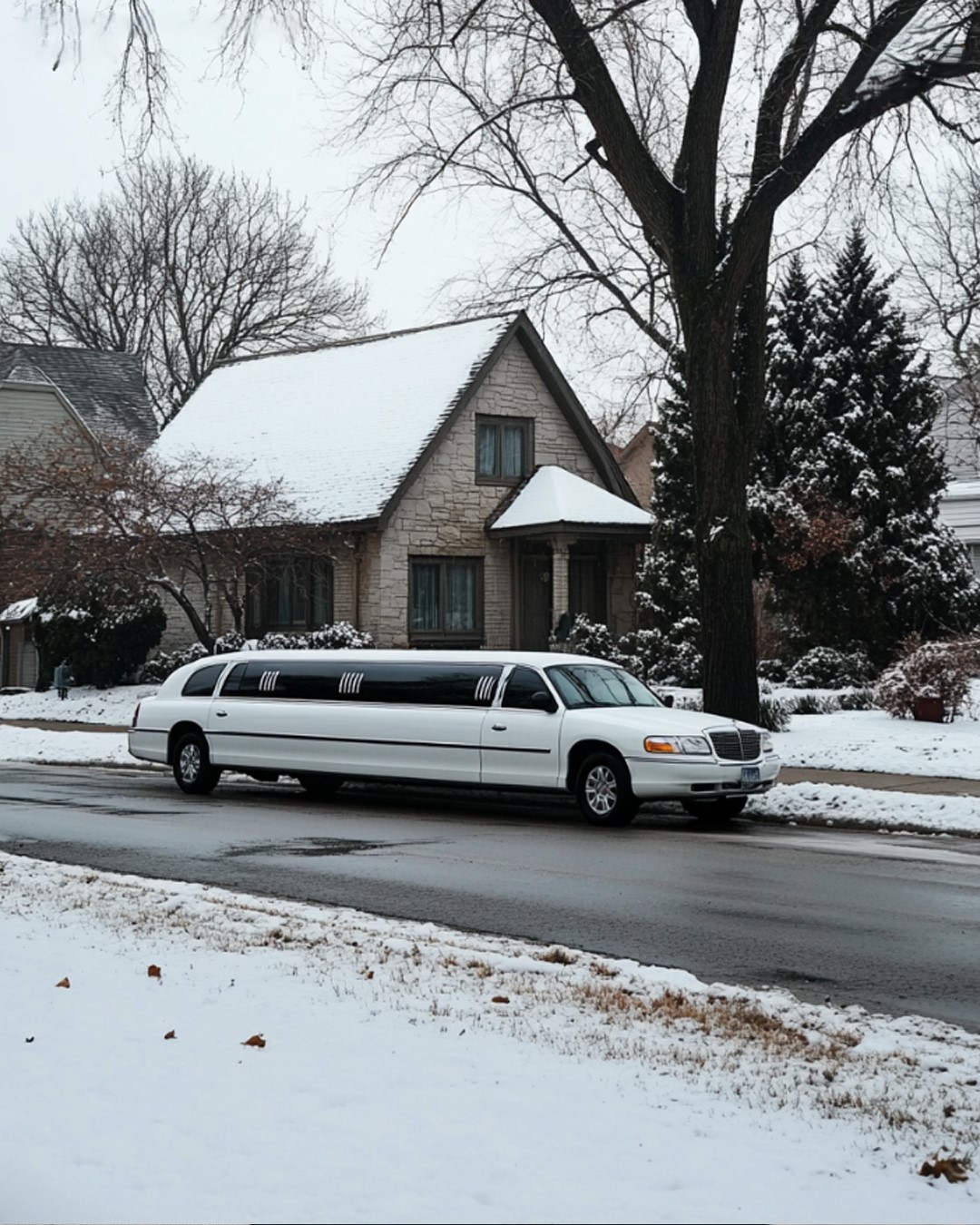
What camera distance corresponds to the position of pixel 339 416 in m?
37.2

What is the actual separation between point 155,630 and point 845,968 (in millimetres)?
29128

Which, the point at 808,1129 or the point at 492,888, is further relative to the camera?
the point at 492,888

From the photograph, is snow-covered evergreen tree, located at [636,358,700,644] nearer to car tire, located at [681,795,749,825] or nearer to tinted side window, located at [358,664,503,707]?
tinted side window, located at [358,664,503,707]

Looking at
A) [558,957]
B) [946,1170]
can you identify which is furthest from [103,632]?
[946,1170]

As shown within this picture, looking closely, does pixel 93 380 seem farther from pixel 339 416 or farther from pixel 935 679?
pixel 935 679

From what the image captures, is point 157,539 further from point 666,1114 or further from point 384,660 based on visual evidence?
point 666,1114

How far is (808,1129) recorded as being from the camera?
543cm

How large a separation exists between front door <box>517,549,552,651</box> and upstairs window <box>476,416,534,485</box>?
182 centimetres

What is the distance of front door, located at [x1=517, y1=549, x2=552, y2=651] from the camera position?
3519cm

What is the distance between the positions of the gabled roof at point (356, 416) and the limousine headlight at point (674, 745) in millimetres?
17571

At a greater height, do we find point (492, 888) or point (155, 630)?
point (155, 630)

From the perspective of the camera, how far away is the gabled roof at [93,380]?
154 ft

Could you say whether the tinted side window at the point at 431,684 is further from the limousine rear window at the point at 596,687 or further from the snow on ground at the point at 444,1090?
the snow on ground at the point at 444,1090

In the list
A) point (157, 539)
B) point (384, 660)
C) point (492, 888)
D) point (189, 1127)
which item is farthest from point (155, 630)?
point (189, 1127)
